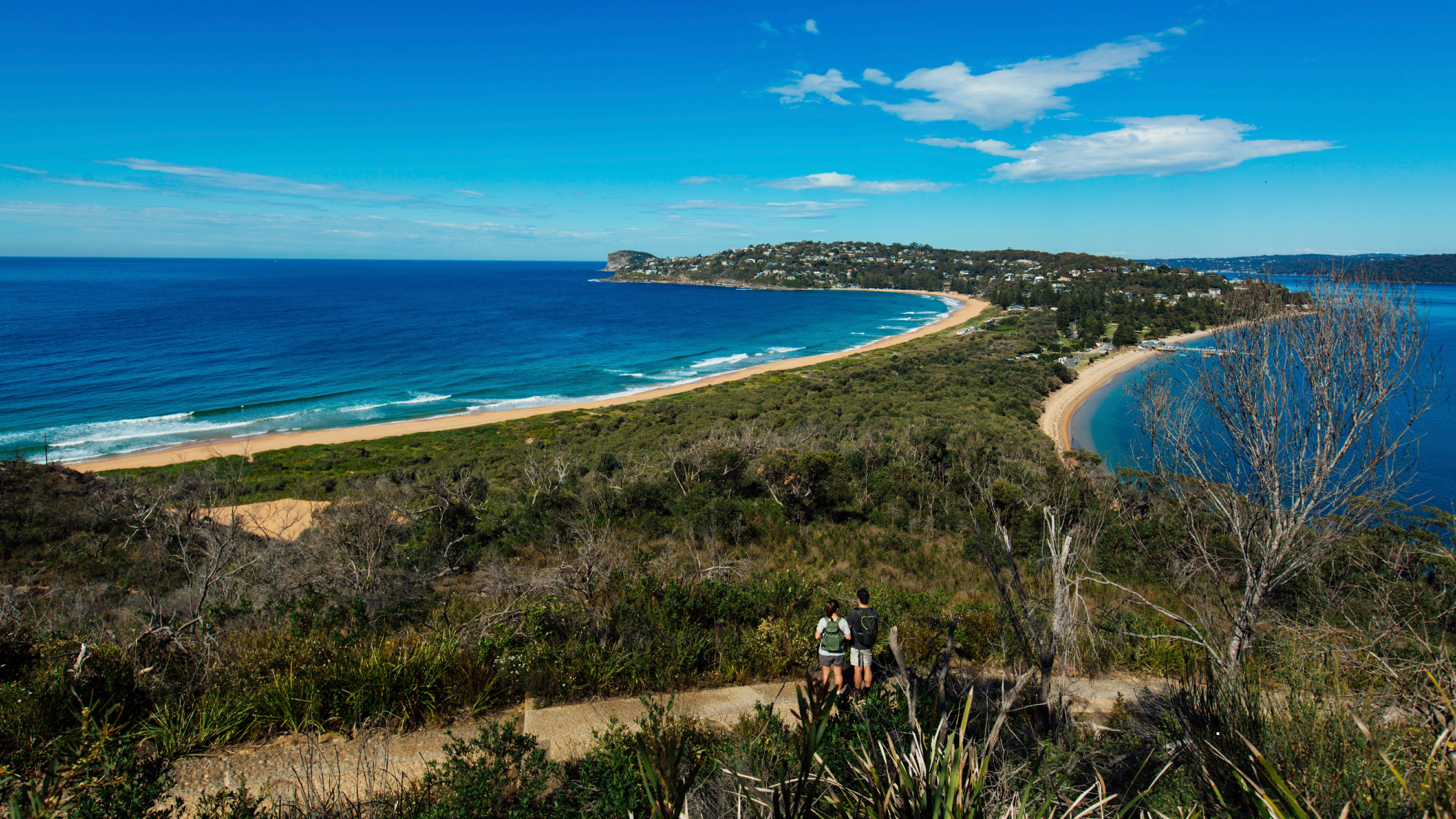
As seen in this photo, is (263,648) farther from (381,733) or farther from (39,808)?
(39,808)

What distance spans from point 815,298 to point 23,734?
136 meters

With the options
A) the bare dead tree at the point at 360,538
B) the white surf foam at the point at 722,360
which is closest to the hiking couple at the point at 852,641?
the bare dead tree at the point at 360,538

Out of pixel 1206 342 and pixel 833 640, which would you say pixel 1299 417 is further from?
pixel 1206 342

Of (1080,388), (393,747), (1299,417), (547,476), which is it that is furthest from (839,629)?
(1080,388)

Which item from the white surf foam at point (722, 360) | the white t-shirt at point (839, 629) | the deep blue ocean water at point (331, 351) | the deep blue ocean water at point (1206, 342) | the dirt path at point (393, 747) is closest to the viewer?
the dirt path at point (393, 747)

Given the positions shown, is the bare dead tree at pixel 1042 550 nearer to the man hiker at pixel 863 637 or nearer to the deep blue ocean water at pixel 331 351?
the man hiker at pixel 863 637

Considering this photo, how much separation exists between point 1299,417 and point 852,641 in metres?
5.53

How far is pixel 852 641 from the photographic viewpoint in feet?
20.8

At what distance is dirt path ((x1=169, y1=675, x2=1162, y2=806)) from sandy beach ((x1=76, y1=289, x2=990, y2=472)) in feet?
81.0

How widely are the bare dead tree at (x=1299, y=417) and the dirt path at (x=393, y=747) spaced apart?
2416mm

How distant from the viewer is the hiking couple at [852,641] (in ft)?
20.1

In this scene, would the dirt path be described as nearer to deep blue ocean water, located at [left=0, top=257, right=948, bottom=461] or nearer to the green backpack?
the green backpack

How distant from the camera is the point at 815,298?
136250 mm

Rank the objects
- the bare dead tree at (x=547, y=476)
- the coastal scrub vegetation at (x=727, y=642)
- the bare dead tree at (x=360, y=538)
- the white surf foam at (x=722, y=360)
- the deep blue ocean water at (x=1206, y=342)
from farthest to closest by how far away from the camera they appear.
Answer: the white surf foam at (x=722, y=360) < the deep blue ocean water at (x=1206, y=342) < the bare dead tree at (x=547, y=476) < the bare dead tree at (x=360, y=538) < the coastal scrub vegetation at (x=727, y=642)
